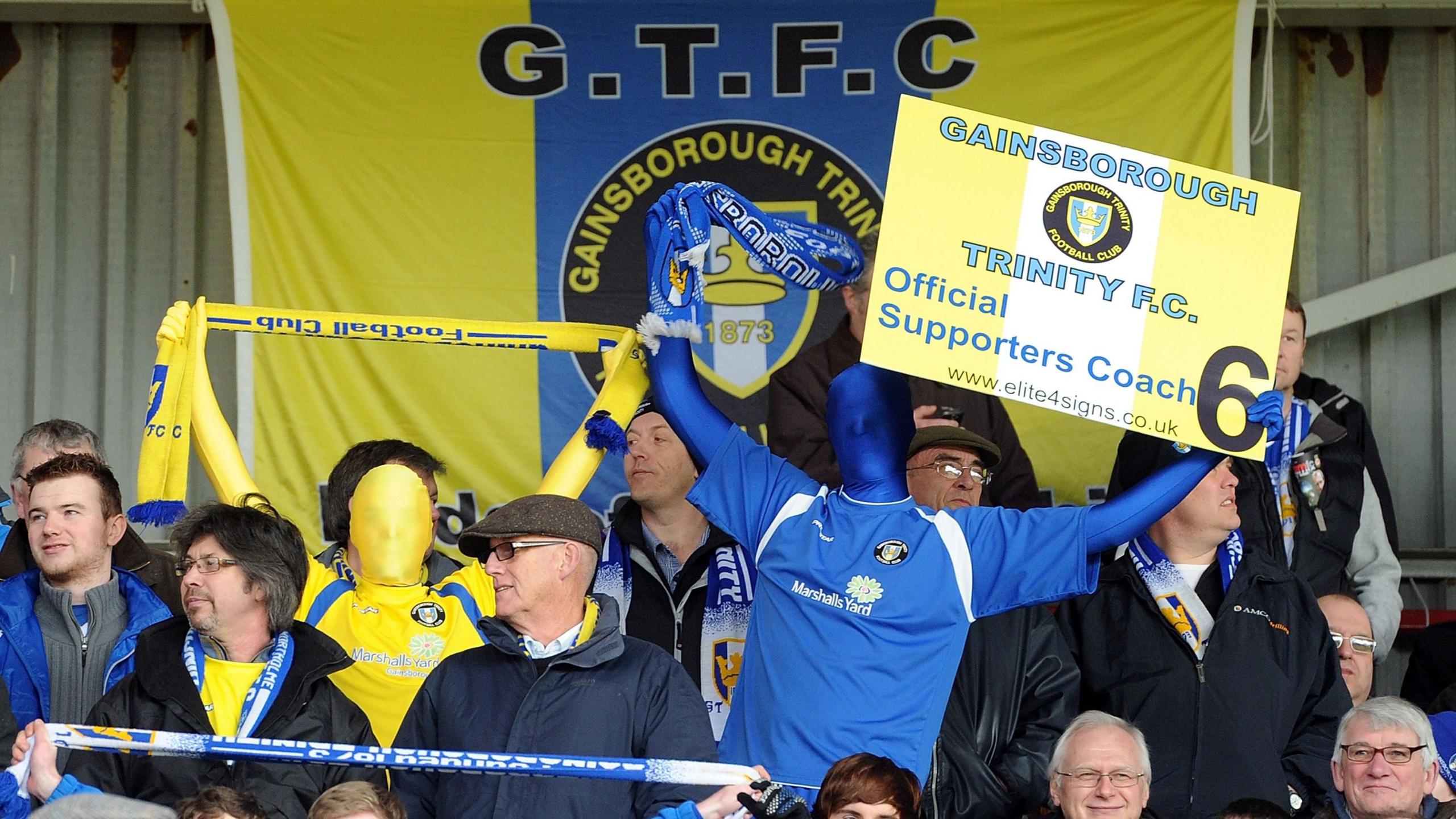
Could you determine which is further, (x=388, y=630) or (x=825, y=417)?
(x=825, y=417)

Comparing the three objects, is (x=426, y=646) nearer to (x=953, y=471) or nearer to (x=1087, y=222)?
(x=953, y=471)

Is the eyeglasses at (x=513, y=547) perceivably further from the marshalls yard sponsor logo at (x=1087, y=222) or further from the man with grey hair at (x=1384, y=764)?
the man with grey hair at (x=1384, y=764)

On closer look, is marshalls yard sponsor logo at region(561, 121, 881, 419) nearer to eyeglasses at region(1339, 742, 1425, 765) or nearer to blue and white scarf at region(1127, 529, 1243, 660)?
blue and white scarf at region(1127, 529, 1243, 660)

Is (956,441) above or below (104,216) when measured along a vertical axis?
below

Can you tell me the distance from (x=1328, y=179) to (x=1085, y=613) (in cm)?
356

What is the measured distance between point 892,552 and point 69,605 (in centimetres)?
196

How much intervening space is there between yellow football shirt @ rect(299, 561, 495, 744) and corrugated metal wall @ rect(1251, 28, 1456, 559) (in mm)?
4443

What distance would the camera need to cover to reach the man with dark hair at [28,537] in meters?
4.34

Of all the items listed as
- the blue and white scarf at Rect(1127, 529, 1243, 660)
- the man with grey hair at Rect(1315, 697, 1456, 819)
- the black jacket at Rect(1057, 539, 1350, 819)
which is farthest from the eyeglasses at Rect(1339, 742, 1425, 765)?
the blue and white scarf at Rect(1127, 529, 1243, 660)

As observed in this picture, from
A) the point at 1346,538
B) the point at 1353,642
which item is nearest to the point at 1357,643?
the point at 1353,642

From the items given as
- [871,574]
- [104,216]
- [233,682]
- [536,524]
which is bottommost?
[233,682]

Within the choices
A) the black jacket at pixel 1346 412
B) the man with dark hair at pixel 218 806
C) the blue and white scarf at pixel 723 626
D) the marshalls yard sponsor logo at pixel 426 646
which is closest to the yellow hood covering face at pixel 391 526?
the marshalls yard sponsor logo at pixel 426 646

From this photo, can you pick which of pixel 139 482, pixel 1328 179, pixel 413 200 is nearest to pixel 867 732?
pixel 139 482

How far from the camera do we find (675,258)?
13.1 feet
